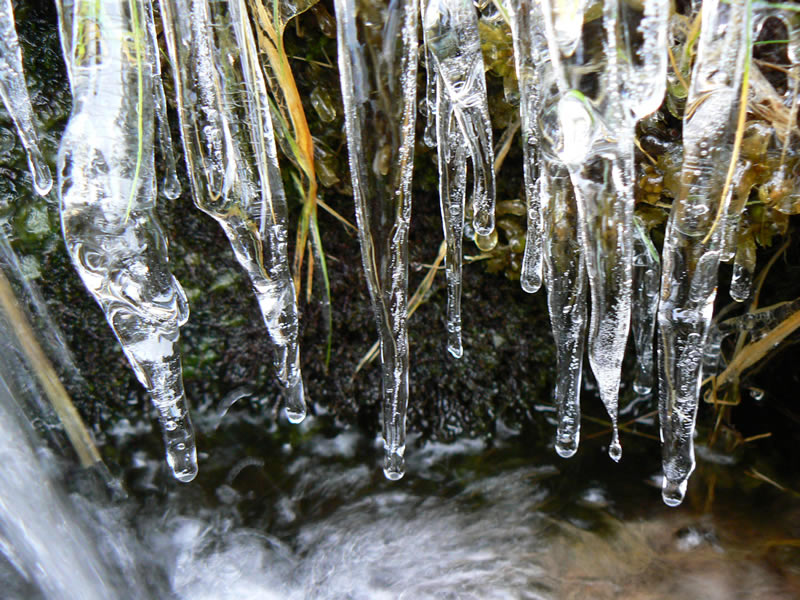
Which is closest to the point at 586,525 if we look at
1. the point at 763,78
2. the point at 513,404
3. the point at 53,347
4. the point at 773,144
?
the point at 513,404

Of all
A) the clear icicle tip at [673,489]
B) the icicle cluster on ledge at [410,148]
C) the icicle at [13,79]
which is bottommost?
the clear icicle tip at [673,489]

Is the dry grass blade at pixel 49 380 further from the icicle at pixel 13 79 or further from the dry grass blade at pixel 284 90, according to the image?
the dry grass blade at pixel 284 90

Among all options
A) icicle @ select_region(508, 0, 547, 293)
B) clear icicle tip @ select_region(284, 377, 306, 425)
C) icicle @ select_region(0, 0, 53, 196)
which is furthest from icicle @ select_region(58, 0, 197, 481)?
icicle @ select_region(508, 0, 547, 293)

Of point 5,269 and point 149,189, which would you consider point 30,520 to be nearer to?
point 5,269

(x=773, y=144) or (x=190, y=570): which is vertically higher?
(x=773, y=144)

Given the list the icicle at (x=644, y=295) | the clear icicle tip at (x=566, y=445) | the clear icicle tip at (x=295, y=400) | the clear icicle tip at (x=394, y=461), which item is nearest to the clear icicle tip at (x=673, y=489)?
the clear icicle tip at (x=566, y=445)

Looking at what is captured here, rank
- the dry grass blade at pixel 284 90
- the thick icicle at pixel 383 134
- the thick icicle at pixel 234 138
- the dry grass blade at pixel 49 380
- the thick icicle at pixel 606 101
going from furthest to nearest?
1. the dry grass blade at pixel 49 380
2. the dry grass blade at pixel 284 90
3. the thick icicle at pixel 234 138
4. the thick icicle at pixel 383 134
5. the thick icicle at pixel 606 101

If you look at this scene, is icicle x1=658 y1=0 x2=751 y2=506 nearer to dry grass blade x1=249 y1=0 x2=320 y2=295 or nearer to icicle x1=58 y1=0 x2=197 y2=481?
dry grass blade x1=249 y1=0 x2=320 y2=295
